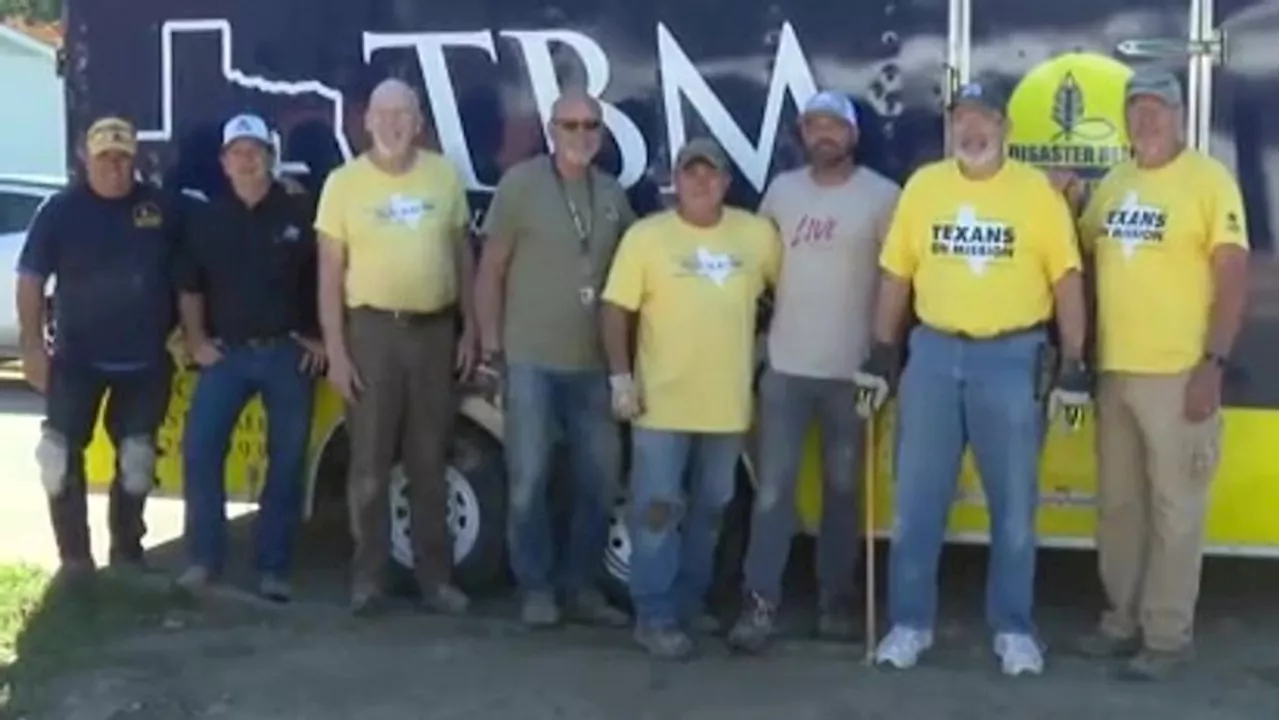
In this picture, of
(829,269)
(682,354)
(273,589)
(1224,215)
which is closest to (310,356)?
(273,589)

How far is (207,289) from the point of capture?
8.27 meters

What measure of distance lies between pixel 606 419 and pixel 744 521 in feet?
2.40

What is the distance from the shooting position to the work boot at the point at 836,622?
780 centimetres

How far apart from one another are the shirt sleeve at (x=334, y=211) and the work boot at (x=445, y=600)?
4.49 feet

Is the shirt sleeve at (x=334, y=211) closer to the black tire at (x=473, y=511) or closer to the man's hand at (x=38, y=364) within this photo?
the black tire at (x=473, y=511)

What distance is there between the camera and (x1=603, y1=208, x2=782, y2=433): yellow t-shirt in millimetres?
7457

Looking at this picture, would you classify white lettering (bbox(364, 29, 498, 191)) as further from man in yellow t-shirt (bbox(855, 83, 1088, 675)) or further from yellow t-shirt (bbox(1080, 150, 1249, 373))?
yellow t-shirt (bbox(1080, 150, 1249, 373))

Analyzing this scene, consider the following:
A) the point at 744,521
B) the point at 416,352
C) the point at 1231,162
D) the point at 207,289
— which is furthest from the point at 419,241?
the point at 1231,162

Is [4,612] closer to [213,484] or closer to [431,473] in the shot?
[213,484]

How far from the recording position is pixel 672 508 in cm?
758

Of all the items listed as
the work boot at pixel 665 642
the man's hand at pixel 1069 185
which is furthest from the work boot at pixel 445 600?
the man's hand at pixel 1069 185

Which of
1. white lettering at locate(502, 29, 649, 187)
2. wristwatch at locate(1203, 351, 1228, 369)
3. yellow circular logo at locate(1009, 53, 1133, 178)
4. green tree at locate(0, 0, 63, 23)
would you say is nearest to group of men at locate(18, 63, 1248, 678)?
wristwatch at locate(1203, 351, 1228, 369)

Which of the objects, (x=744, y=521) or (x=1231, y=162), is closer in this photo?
(x=1231, y=162)

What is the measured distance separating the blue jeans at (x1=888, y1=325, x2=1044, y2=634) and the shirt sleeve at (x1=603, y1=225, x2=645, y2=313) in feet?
3.11
